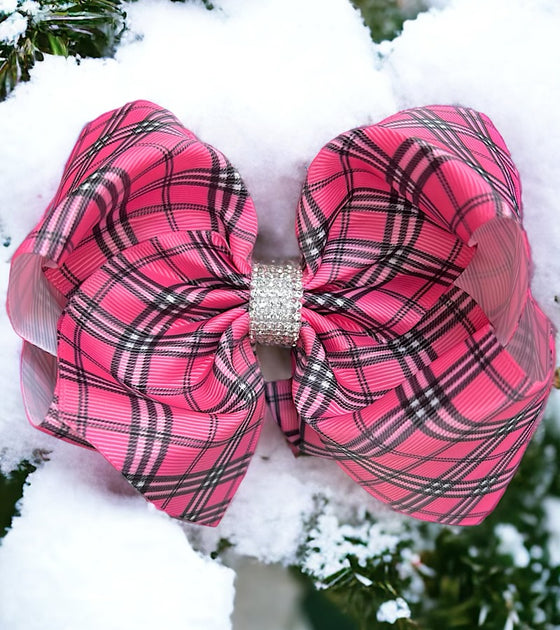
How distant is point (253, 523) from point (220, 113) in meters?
0.42

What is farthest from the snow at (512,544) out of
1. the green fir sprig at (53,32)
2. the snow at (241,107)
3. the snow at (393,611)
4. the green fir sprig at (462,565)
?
the green fir sprig at (53,32)

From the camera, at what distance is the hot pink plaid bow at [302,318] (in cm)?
48

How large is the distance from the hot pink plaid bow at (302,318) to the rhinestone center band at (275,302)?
1cm

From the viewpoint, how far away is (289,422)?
59 centimetres

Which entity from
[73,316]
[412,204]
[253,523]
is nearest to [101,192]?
[73,316]

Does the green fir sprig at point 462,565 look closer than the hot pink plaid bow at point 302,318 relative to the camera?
No

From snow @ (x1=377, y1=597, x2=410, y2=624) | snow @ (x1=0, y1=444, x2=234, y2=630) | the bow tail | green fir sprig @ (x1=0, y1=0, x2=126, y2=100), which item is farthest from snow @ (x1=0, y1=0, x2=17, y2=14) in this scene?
snow @ (x1=377, y1=597, x2=410, y2=624)

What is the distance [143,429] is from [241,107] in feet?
1.01

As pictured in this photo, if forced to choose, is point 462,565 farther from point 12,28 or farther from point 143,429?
point 12,28

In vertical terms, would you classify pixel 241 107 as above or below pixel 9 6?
below

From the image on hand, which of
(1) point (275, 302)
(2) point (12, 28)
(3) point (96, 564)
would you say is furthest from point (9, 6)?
(3) point (96, 564)

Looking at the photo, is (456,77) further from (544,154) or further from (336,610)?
(336,610)

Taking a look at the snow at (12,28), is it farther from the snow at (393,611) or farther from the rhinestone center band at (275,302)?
the snow at (393,611)

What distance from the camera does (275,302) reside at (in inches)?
19.3
